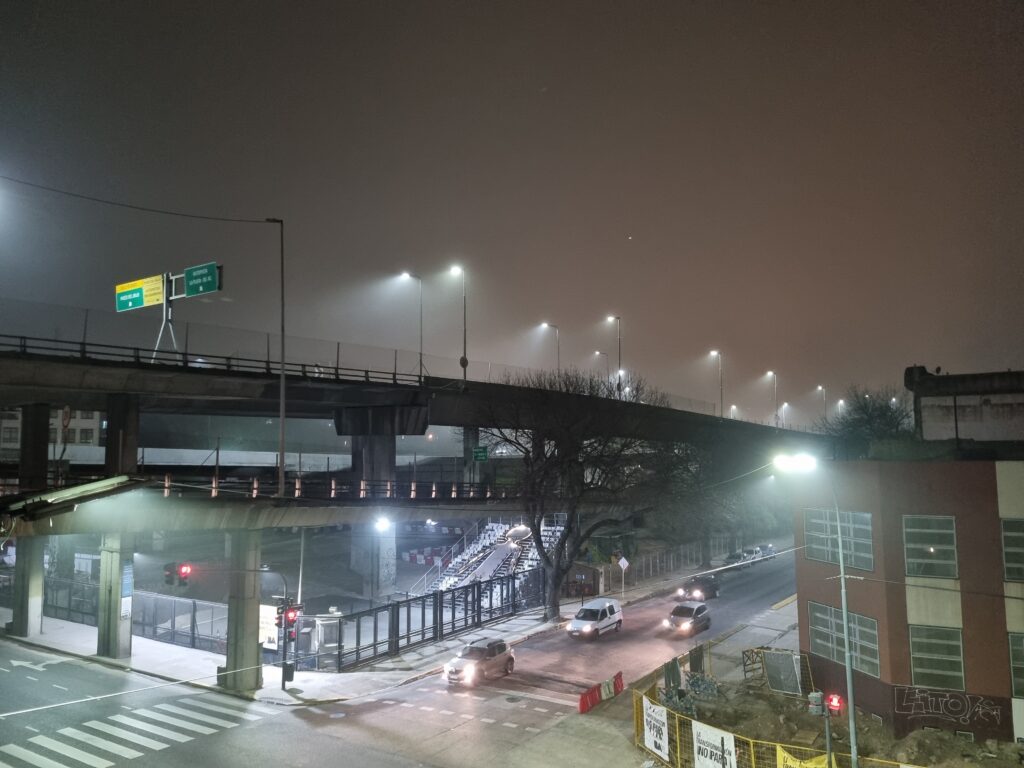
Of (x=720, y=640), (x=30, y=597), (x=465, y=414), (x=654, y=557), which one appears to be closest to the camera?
(x=720, y=640)

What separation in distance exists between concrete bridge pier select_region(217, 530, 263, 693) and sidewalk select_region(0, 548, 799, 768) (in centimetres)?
77

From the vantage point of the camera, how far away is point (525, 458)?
40406 millimetres

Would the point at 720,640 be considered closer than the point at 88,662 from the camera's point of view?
No

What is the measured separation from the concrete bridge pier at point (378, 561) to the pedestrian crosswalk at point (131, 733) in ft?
77.4

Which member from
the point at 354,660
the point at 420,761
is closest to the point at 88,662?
the point at 354,660

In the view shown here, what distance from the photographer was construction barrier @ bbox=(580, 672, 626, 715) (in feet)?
73.5

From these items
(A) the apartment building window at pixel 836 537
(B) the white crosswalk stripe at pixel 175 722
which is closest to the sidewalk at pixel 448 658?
(B) the white crosswalk stripe at pixel 175 722

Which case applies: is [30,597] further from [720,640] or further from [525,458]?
[720,640]

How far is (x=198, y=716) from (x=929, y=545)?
2368 cm

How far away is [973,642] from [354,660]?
73.9 ft

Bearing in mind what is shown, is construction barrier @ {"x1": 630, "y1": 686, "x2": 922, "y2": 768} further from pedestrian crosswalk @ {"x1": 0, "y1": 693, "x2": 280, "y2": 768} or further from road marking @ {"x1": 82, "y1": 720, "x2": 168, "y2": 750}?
road marking @ {"x1": 82, "y1": 720, "x2": 168, "y2": 750}

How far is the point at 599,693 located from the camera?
23266 millimetres

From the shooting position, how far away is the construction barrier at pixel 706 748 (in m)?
15.6

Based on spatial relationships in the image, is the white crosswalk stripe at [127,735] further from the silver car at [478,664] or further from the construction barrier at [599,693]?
the construction barrier at [599,693]
